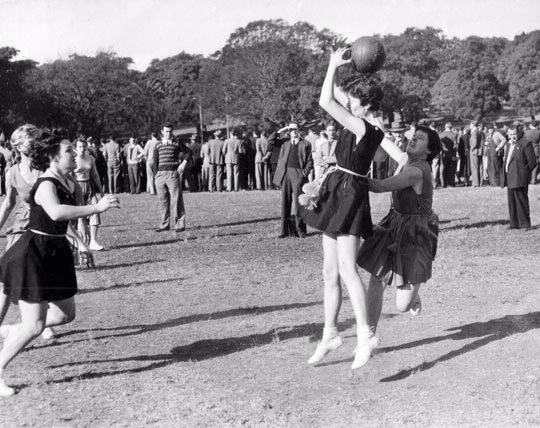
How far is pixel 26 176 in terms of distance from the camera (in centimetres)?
743

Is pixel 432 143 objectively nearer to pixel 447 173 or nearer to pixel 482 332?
pixel 482 332

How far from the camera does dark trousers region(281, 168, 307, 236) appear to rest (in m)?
14.2

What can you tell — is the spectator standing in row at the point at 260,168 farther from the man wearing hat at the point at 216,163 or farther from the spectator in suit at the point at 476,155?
the spectator in suit at the point at 476,155

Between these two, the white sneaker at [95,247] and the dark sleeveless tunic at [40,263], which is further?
the white sneaker at [95,247]

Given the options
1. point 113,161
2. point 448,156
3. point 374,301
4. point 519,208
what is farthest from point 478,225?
point 113,161

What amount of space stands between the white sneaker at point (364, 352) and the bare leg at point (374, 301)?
0.63 meters

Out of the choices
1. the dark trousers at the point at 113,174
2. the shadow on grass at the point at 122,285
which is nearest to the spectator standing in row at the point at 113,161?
the dark trousers at the point at 113,174

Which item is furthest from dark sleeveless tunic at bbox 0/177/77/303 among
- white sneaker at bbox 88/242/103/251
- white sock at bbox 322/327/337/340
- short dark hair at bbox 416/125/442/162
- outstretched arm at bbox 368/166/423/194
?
white sneaker at bbox 88/242/103/251

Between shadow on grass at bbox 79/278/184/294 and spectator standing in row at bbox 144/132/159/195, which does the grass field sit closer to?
shadow on grass at bbox 79/278/184/294

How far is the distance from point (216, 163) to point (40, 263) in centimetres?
2300

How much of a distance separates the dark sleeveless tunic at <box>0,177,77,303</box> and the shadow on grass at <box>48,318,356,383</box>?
75 cm

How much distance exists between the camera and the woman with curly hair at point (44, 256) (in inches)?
214

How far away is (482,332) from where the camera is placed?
6.94 meters

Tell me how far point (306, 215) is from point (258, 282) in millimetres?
4223
